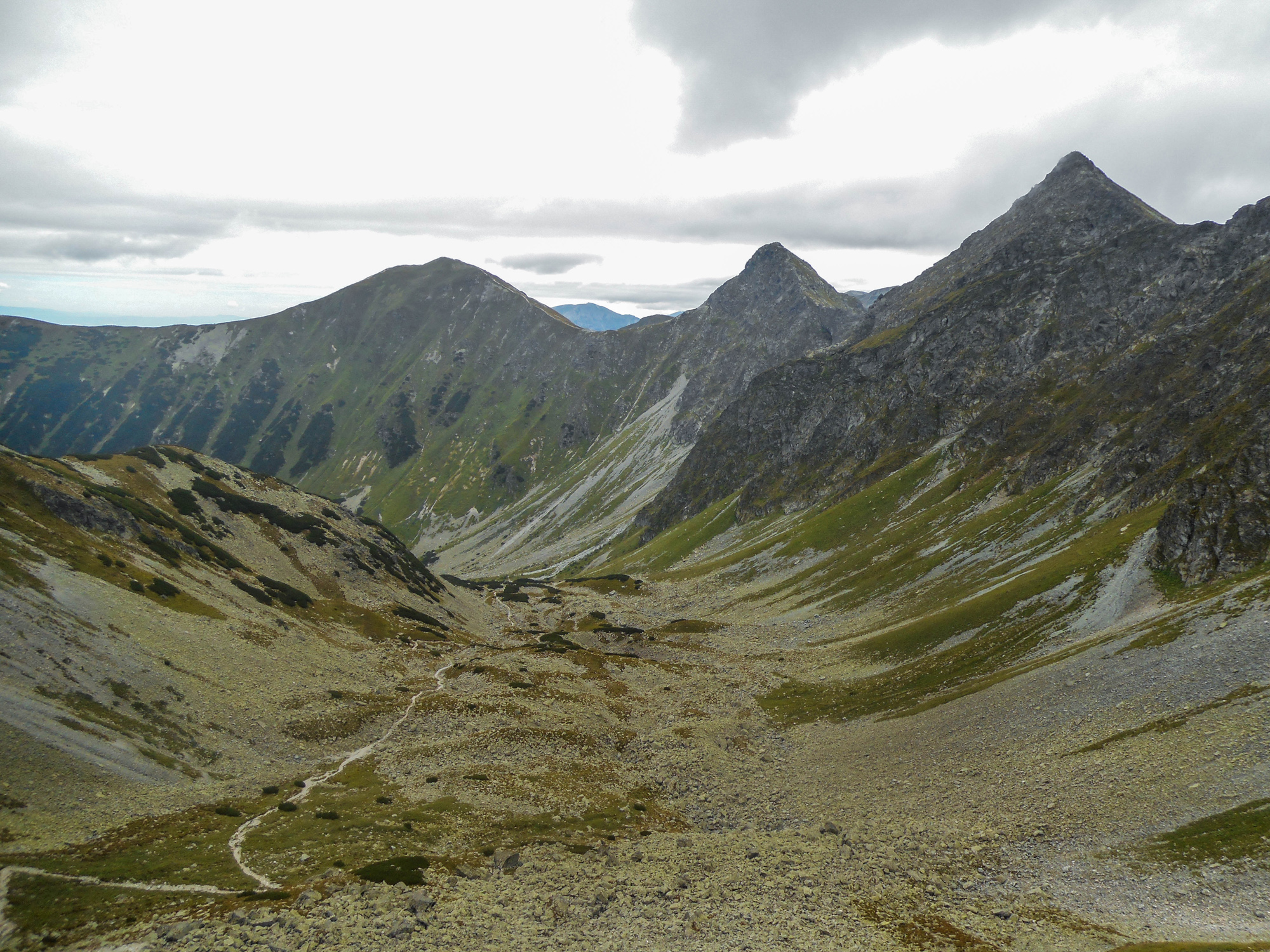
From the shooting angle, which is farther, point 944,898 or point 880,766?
point 880,766

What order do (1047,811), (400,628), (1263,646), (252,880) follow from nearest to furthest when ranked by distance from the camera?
(252,880)
(1047,811)
(1263,646)
(400,628)

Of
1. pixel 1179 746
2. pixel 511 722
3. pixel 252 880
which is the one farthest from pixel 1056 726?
pixel 252 880

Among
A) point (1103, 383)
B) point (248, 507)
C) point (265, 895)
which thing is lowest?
point (265, 895)

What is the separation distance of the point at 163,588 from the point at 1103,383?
15896 centimetres

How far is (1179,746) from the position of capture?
34031 millimetres

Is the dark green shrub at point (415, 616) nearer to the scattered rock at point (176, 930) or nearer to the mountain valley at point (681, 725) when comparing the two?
the mountain valley at point (681, 725)

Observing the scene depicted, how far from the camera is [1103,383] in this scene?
126438 millimetres

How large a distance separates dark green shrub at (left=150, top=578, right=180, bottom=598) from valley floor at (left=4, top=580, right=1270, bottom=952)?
27.1 metres

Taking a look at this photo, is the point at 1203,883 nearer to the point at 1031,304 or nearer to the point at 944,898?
the point at 944,898

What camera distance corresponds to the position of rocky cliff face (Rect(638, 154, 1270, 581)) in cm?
6800

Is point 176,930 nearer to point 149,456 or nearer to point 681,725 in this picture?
point 681,725

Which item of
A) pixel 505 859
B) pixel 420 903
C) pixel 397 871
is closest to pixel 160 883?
pixel 397 871

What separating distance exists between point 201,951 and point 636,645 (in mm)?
79698

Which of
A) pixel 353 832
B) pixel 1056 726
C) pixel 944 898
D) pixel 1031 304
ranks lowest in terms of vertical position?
pixel 353 832
